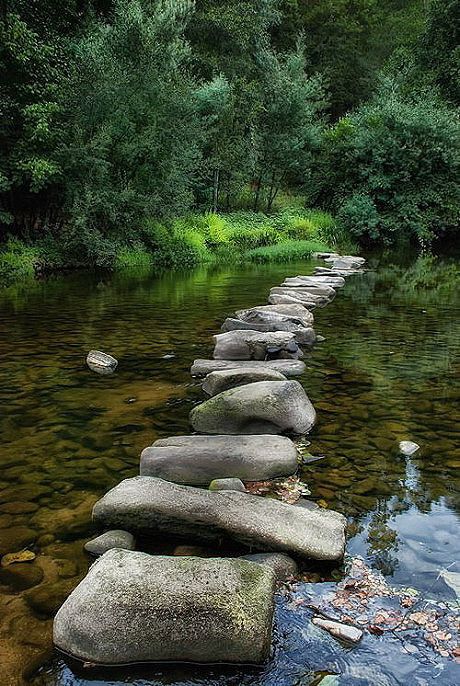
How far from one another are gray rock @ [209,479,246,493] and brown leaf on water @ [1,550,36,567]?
1077mm

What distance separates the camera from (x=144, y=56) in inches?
697

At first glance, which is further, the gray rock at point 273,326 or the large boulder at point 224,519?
the gray rock at point 273,326

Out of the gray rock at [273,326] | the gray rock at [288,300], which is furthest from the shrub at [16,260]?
the gray rock at [273,326]

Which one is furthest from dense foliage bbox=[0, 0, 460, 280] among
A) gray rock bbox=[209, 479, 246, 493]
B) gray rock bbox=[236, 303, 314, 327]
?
gray rock bbox=[209, 479, 246, 493]

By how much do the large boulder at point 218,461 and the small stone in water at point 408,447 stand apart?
0.90 m

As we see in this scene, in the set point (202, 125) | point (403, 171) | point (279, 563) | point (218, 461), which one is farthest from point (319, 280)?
point (403, 171)

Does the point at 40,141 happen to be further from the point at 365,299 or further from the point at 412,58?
the point at 412,58

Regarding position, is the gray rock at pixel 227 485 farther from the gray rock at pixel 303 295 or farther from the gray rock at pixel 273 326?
the gray rock at pixel 303 295

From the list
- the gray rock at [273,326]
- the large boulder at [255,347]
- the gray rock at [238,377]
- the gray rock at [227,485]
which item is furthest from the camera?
the gray rock at [273,326]

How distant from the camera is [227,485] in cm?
352

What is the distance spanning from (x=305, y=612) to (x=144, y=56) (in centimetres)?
1829

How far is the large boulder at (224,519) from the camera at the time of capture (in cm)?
294

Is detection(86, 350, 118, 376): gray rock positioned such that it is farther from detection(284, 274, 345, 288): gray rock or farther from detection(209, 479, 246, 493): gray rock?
detection(284, 274, 345, 288): gray rock

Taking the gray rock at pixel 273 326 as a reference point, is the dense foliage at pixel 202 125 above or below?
above
